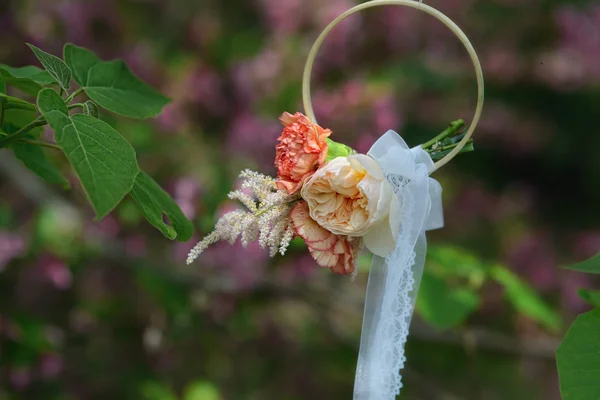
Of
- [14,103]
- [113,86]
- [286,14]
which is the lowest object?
[14,103]

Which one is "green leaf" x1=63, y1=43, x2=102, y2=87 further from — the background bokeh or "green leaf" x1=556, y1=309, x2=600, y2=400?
"green leaf" x1=556, y1=309, x2=600, y2=400

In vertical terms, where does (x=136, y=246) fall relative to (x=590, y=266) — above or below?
above

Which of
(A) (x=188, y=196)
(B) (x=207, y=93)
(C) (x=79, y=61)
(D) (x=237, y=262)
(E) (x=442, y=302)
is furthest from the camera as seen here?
(B) (x=207, y=93)

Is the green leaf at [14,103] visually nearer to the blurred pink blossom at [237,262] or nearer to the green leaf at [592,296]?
the green leaf at [592,296]

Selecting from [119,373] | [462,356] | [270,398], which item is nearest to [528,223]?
[462,356]

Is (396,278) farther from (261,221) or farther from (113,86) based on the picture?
(113,86)

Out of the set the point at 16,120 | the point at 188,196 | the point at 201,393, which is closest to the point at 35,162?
the point at 16,120

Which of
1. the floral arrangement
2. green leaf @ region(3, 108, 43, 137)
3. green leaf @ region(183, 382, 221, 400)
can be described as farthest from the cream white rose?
green leaf @ region(183, 382, 221, 400)

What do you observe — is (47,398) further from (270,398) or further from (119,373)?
(270,398)
